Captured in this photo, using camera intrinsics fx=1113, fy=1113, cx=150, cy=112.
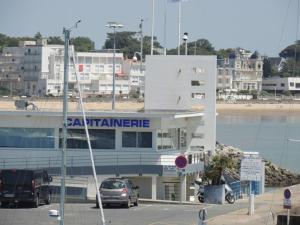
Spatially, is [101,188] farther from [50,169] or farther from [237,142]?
[237,142]

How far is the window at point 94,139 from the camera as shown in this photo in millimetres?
49562

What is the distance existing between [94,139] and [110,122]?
1.09 meters

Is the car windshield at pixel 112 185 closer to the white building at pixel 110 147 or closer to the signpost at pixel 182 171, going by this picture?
the signpost at pixel 182 171

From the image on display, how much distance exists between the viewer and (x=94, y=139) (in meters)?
49.8

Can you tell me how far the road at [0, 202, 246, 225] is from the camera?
36.5m

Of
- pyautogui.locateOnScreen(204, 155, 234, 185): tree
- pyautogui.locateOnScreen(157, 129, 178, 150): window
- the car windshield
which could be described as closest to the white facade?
pyautogui.locateOnScreen(157, 129, 178, 150): window

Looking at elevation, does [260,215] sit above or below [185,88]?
below

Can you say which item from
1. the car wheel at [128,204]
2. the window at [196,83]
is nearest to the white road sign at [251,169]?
the car wheel at [128,204]

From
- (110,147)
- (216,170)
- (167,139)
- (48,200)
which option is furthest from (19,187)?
(167,139)

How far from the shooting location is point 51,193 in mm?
43688

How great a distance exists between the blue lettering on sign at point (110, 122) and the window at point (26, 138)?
1247 mm

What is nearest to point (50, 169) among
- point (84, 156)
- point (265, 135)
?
point (84, 156)

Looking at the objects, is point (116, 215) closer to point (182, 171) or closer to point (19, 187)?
point (19, 187)

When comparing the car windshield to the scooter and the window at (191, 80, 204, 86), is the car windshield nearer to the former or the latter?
the scooter
